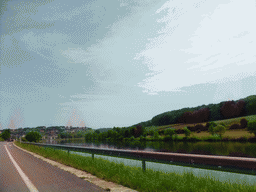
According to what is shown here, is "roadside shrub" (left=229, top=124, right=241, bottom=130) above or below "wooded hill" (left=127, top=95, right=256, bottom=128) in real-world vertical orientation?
below

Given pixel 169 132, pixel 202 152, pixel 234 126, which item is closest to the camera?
pixel 202 152

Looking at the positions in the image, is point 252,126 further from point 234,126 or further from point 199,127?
point 199,127

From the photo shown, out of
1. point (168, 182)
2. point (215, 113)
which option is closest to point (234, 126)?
point (215, 113)

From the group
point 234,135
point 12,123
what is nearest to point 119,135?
point 234,135

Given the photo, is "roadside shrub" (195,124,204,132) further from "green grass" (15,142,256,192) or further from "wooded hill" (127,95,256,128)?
"green grass" (15,142,256,192)

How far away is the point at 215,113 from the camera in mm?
96250

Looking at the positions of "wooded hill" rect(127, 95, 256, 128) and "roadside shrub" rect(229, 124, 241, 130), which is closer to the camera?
"roadside shrub" rect(229, 124, 241, 130)

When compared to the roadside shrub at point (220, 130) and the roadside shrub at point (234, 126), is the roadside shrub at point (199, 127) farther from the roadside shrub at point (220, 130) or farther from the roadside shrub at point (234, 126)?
the roadside shrub at point (220, 130)

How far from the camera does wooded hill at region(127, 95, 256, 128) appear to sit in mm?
86000

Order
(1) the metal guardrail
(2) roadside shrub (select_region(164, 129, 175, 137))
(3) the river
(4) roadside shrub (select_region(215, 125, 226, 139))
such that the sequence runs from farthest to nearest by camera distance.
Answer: (2) roadside shrub (select_region(164, 129, 175, 137)) → (4) roadside shrub (select_region(215, 125, 226, 139)) → (3) the river → (1) the metal guardrail

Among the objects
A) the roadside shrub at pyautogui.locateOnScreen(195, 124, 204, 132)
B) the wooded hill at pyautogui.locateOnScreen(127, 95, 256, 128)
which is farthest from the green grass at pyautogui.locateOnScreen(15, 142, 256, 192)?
the wooded hill at pyautogui.locateOnScreen(127, 95, 256, 128)

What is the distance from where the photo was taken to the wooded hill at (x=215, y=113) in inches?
3386

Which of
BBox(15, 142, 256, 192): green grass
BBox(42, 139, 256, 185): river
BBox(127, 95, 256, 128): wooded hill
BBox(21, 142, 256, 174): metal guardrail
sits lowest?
BBox(42, 139, 256, 185): river

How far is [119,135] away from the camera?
4904 inches
